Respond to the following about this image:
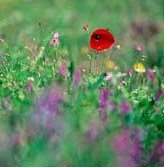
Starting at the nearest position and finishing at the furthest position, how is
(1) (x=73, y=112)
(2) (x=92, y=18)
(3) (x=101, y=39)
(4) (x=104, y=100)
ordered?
(1) (x=73, y=112) → (4) (x=104, y=100) → (3) (x=101, y=39) → (2) (x=92, y=18)

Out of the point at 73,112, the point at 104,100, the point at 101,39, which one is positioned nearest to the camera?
the point at 73,112

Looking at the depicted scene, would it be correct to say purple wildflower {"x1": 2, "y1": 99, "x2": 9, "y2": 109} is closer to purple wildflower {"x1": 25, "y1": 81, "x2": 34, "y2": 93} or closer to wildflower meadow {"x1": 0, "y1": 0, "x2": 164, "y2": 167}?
wildflower meadow {"x1": 0, "y1": 0, "x2": 164, "y2": 167}

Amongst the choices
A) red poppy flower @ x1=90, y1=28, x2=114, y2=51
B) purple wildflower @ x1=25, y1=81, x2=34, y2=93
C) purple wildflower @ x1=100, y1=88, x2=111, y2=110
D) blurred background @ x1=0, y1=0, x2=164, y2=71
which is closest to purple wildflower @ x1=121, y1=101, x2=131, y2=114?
purple wildflower @ x1=100, y1=88, x2=111, y2=110

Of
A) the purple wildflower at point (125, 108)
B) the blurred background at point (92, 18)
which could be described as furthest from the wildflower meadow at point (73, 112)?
the blurred background at point (92, 18)

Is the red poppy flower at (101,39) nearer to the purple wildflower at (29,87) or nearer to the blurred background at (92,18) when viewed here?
the purple wildflower at (29,87)

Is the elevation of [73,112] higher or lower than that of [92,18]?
higher

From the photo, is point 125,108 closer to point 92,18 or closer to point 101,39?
point 101,39

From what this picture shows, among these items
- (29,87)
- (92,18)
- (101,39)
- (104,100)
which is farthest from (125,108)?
(92,18)
